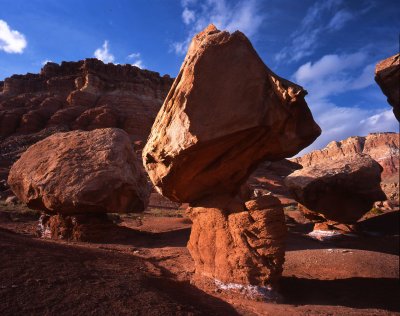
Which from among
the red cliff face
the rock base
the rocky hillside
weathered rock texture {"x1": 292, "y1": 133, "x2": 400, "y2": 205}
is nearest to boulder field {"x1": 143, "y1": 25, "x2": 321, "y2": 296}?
the rock base

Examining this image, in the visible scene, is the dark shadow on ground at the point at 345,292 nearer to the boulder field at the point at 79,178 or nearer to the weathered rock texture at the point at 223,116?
the weathered rock texture at the point at 223,116

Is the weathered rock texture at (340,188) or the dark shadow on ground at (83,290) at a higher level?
the weathered rock texture at (340,188)

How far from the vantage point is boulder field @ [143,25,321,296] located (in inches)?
213

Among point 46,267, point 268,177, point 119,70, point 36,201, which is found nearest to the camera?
point 46,267

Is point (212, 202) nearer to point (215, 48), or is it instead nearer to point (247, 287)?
point (247, 287)

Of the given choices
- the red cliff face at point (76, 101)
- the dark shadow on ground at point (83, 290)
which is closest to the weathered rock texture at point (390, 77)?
the dark shadow on ground at point (83, 290)

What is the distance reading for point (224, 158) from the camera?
19.8 ft

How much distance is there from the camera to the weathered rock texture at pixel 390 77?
5.99 metres

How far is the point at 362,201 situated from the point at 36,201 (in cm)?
1251

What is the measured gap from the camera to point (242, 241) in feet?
18.5

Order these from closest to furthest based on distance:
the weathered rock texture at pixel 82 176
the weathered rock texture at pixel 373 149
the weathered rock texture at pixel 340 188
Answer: the weathered rock texture at pixel 82 176, the weathered rock texture at pixel 340 188, the weathered rock texture at pixel 373 149

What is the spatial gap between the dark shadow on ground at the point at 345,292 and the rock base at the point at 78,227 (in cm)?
610

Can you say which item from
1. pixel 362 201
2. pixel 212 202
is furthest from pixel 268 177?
pixel 212 202

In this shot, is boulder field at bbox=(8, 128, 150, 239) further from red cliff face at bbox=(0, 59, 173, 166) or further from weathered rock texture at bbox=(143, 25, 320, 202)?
red cliff face at bbox=(0, 59, 173, 166)
